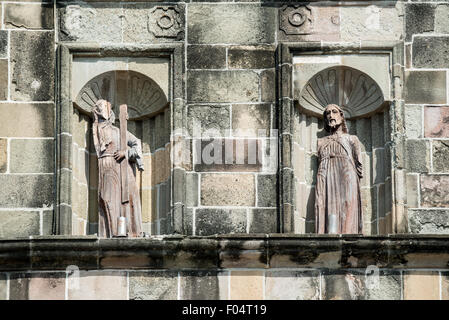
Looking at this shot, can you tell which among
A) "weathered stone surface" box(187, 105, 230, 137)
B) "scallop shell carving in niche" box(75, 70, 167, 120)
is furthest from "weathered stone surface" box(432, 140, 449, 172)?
"scallop shell carving in niche" box(75, 70, 167, 120)

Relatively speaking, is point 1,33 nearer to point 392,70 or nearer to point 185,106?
point 185,106

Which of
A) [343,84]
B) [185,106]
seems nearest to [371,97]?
[343,84]

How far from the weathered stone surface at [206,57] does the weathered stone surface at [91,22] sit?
789 millimetres

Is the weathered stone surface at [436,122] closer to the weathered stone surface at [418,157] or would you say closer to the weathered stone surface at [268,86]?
the weathered stone surface at [418,157]

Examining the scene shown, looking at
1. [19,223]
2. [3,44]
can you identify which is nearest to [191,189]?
[19,223]

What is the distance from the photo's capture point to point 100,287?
80.5ft

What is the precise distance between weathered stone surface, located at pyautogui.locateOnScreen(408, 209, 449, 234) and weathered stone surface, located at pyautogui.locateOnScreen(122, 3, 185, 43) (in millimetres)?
3145

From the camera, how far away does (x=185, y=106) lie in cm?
2530

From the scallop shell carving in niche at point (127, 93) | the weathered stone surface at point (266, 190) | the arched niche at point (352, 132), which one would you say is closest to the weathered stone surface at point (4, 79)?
the scallop shell carving in niche at point (127, 93)

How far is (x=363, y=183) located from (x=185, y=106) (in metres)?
2.07

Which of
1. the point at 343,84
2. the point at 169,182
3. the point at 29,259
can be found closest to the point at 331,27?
the point at 343,84

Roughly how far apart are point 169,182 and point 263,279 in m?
1.53

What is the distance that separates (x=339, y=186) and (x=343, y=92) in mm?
1124

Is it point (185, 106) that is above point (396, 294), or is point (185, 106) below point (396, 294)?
above
